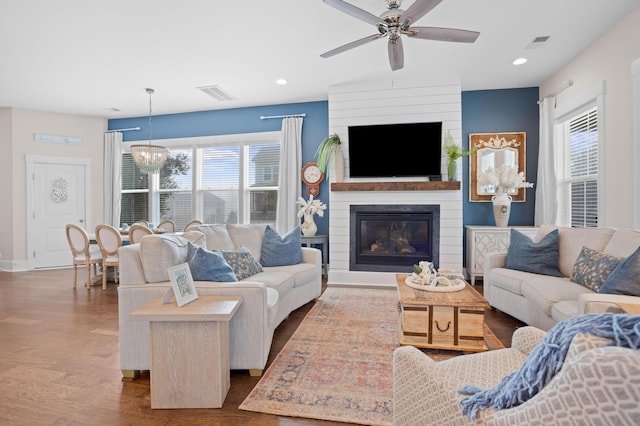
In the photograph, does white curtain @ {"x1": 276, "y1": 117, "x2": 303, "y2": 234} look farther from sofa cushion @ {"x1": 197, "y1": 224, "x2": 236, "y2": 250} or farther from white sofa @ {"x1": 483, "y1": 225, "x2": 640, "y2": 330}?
white sofa @ {"x1": 483, "y1": 225, "x2": 640, "y2": 330}

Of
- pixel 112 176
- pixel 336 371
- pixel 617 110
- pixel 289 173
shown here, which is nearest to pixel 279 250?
pixel 336 371

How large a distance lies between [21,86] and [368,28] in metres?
5.07

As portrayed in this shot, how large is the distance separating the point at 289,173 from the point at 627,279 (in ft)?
14.0

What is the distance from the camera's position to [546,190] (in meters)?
4.34

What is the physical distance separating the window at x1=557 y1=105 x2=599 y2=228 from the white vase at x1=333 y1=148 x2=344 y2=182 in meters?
2.96

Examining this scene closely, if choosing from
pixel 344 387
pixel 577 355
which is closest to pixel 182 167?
pixel 344 387

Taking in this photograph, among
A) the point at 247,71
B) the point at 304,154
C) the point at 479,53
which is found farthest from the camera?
the point at 304,154

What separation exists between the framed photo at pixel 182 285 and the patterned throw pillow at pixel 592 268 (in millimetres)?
2852

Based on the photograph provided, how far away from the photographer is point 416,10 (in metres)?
2.19

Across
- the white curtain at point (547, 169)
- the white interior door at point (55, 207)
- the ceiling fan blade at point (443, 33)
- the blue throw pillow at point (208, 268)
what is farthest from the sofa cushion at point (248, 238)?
the white interior door at point (55, 207)

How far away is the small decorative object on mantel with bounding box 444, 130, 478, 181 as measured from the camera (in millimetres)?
4238

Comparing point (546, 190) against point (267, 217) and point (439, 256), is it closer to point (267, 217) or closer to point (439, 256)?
point (439, 256)

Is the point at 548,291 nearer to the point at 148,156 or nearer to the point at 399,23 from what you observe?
the point at 399,23

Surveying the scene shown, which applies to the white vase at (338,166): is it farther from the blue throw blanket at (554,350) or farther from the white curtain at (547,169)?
the blue throw blanket at (554,350)
